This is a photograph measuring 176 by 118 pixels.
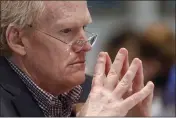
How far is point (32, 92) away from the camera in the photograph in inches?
63.9

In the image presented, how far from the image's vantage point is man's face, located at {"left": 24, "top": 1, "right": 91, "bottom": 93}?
160 cm

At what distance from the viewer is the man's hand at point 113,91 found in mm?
1508

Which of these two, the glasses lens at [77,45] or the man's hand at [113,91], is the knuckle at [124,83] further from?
the glasses lens at [77,45]

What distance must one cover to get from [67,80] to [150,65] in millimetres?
1187

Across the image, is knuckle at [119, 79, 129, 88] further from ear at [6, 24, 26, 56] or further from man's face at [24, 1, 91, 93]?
ear at [6, 24, 26, 56]

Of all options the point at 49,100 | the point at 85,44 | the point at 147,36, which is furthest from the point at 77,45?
the point at 147,36

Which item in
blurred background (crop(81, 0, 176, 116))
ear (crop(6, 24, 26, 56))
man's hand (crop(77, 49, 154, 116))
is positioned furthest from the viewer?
blurred background (crop(81, 0, 176, 116))

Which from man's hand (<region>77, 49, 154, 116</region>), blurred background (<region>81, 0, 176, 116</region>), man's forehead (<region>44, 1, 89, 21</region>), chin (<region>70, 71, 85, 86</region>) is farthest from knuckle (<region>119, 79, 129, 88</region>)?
blurred background (<region>81, 0, 176, 116</region>)

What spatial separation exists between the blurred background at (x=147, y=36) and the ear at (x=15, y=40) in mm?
411

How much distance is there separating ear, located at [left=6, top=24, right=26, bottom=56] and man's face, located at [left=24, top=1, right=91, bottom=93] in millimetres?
21

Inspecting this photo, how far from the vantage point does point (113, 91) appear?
1532 millimetres

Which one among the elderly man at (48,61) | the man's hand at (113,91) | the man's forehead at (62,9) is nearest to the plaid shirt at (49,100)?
the elderly man at (48,61)

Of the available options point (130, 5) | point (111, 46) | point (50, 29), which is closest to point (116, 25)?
point (130, 5)

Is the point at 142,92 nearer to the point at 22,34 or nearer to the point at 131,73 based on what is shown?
the point at 131,73
